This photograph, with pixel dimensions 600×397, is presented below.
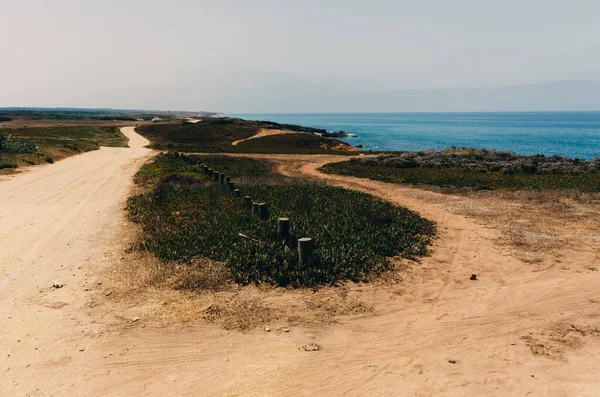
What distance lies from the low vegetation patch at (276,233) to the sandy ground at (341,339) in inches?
46.1

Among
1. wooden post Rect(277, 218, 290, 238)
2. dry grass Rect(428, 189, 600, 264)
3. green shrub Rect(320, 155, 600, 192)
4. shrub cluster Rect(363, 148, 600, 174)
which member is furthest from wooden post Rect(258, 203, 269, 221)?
shrub cluster Rect(363, 148, 600, 174)

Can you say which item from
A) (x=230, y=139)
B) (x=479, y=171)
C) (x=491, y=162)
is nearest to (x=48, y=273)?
(x=479, y=171)

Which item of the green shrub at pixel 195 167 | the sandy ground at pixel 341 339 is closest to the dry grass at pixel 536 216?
the sandy ground at pixel 341 339

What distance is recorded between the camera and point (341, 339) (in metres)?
7.31

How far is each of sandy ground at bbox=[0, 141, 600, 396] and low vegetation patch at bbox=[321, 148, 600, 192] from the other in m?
15.4

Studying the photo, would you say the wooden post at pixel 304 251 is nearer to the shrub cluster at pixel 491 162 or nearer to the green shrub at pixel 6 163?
the green shrub at pixel 6 163

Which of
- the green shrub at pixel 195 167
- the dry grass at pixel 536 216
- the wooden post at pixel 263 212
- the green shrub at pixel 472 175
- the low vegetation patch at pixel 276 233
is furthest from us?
the green shrub at pixel 195 167

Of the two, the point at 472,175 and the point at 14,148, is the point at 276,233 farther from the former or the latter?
the point at 14,148

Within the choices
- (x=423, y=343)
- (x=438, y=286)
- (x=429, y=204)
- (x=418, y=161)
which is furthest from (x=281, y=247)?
(x=418, y=161)

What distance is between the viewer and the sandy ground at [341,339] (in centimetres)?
600

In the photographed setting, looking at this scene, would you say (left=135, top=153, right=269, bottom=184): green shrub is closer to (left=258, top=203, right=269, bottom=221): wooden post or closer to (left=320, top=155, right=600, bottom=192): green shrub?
(left=320, top=155, right=600, bottom=192): green shrub

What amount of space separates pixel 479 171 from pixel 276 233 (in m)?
25.9

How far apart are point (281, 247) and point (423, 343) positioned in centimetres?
520

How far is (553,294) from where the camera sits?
9.28 metres
